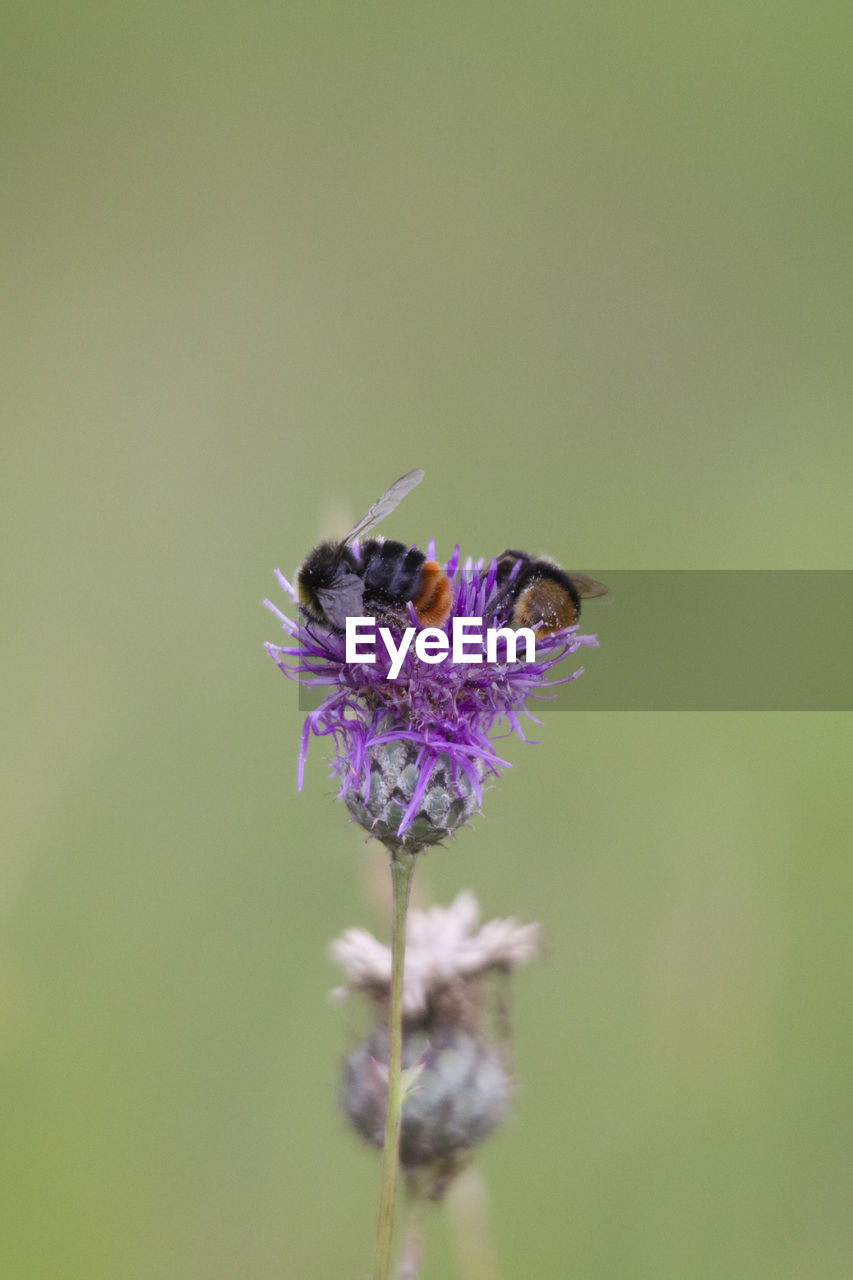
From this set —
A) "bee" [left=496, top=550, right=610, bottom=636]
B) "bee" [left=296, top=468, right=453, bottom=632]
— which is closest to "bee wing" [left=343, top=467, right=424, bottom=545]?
"bee" [left=296, top=468, right=453, bottom=632]

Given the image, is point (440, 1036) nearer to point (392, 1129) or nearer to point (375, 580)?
point (392, 1129)

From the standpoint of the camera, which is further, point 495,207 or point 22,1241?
point 495,207

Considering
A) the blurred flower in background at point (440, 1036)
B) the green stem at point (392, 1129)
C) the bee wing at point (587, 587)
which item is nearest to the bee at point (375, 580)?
the bee wing at point (587, 587)

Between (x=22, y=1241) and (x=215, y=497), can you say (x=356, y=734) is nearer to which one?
(x=22, y=1241)

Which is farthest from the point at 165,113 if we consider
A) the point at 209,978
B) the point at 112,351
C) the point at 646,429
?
the point at 209,978

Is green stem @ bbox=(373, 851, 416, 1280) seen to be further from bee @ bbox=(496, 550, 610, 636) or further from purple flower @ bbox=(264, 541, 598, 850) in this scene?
bee @ bbox=(496, 550, 610, 636)

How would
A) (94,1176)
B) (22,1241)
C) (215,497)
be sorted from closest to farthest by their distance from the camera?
1. (22,1241)
2. (94,1176)
3. (215,497)
